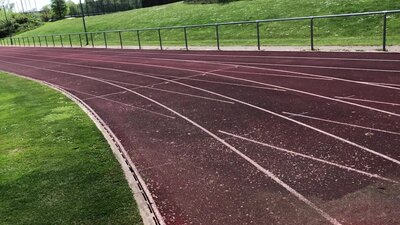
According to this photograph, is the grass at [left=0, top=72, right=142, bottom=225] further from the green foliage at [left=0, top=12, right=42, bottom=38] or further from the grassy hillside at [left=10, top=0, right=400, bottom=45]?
the green foliage at [left=0, top=12, right=42, bottom=38]

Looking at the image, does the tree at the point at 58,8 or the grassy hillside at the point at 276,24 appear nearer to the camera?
the grassy hillside at the point at 276,24

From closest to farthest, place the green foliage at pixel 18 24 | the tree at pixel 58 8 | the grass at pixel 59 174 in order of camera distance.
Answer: the grass at pixel 59 174, the green foliage at pixel 18 24, the tree at pixel 58 8

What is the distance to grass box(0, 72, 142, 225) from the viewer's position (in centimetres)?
485

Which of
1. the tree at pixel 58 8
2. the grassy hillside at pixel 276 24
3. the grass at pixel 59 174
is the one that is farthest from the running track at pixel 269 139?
the tree at pixel 58 8

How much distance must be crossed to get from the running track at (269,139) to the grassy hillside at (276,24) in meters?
7.57

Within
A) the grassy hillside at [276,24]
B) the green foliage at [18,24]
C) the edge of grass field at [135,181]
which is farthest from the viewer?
the green foliage at [18,24]

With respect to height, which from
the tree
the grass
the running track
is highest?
the tree

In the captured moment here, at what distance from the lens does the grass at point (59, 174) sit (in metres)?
4.85

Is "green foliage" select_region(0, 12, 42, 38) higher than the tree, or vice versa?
the tree

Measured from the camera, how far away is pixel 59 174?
6.12 metres

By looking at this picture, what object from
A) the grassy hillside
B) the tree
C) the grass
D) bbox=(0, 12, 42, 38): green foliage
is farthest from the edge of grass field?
the tree

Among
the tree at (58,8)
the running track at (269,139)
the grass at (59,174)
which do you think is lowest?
the running track at (269,139)

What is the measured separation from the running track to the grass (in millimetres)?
509

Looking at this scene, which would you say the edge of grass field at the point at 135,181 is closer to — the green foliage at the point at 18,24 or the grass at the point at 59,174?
the grass at the point at 59,174
